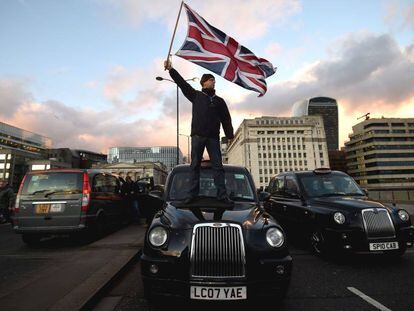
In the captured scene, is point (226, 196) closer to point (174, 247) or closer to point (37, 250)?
point (174, 247)

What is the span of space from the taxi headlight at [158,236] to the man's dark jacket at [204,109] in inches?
69.7

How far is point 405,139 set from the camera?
102 meters

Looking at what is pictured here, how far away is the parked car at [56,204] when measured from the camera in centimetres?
655

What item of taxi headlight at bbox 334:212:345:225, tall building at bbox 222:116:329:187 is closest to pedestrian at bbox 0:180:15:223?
taxi headlight at bbox 334:212:345:225

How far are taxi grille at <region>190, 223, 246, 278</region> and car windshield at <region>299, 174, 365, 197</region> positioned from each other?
3936 millimetres

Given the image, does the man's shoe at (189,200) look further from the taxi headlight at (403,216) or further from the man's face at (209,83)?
the taxi headlight at (403,216)

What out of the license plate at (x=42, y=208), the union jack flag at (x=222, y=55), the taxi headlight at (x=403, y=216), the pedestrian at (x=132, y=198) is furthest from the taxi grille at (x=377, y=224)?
the pedestrian at (x=132, y=198)

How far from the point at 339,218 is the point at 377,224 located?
0.59m

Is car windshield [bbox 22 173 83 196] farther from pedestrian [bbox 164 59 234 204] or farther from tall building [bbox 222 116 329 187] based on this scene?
tall building [bbox 222 116 329 187]

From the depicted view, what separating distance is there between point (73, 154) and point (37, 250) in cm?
12630

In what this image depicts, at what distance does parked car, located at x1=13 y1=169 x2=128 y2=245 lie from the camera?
6555 mm

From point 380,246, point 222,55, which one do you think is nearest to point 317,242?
point 380,246

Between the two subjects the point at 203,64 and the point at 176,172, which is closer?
the point at 176,172

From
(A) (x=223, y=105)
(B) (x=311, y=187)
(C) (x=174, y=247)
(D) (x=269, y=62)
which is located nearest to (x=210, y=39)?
(D) (x=269, y=62)
